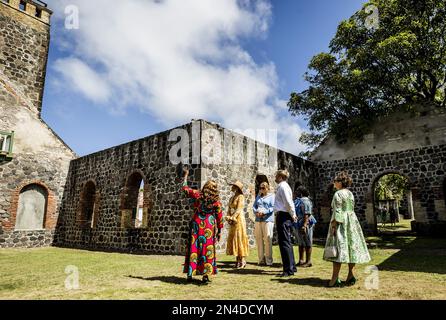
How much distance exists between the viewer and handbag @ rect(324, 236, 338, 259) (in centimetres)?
393

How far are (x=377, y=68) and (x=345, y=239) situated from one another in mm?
10425

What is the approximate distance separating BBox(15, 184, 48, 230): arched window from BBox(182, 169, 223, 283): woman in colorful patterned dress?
34.3ft

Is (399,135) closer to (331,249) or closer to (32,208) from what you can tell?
(331,249)

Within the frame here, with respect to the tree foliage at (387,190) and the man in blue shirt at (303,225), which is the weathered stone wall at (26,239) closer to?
the man in blue shirt at (303,225)

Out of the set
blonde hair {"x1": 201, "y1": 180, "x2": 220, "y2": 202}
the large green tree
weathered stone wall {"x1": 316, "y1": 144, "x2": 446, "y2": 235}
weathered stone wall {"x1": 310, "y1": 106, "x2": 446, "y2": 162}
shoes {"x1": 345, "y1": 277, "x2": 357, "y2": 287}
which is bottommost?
shoes {"x1": 345, "y1": 277, "x2": 357, "y2": 287}

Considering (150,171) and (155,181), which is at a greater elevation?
(150,171)

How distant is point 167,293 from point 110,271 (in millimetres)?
2299

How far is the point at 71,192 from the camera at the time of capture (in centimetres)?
1295

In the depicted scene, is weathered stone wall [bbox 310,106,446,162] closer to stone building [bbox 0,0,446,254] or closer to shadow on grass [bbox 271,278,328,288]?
stone building [bbox 0,0,446,254]

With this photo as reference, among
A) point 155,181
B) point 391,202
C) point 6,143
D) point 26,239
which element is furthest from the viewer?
point 391,202

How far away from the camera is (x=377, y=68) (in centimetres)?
1191

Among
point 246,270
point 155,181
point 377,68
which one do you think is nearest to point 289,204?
point 246,270

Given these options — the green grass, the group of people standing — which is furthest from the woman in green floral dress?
the green grass

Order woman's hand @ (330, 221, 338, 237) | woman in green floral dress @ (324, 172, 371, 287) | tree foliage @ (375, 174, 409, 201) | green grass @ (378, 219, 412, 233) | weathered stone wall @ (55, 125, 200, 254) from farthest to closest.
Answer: tree foliage @ (375, 174, 409, 201), green grass @ (378, 219, 412, 233), weathered stone wall @ (55, 125, 200, 254), woman's hand @ (330, 221, 338, 237), woman in green floral dress @ (324, 172, 371, 287)
